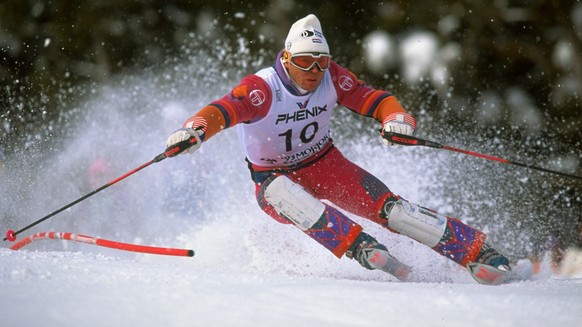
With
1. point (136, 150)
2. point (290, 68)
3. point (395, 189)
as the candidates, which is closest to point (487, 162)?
point (395, 189)

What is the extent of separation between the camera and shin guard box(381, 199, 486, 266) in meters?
4.27

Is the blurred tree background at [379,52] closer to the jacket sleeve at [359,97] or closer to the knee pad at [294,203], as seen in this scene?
the jacket sleeve at [359,97]

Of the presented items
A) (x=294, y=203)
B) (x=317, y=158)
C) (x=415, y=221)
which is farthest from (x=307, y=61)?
(x=415, y=221)

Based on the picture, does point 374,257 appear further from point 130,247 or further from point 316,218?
point 130,247

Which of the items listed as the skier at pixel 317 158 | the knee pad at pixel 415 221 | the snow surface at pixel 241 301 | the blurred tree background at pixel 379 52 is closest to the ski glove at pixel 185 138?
the skier at pixel 317 158

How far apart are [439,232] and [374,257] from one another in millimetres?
441

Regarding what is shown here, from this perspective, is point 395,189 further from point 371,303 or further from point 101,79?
point 101,79

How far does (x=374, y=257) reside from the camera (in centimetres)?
409

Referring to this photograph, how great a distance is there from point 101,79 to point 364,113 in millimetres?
10597

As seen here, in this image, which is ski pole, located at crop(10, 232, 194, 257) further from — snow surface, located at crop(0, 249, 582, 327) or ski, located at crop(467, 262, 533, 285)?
ski, located at crop(467, 262, 533, 285)

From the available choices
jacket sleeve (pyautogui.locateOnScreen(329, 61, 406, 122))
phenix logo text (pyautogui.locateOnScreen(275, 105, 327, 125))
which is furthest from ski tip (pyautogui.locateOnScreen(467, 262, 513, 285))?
phenix logo text (pyautogui.locateOnScreen(275, 105, 327, 125))

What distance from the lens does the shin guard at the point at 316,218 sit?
4.23 metres

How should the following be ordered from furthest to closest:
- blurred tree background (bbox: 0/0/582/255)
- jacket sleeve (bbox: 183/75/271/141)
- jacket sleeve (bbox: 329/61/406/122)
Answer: blurred tree background (bbox: 0/0/582/255), jacket sleeve (bbox: 329/61/406/122), jacket sleeve (bbox: 183/75/271/141)

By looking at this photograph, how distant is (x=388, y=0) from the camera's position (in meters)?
13.5
